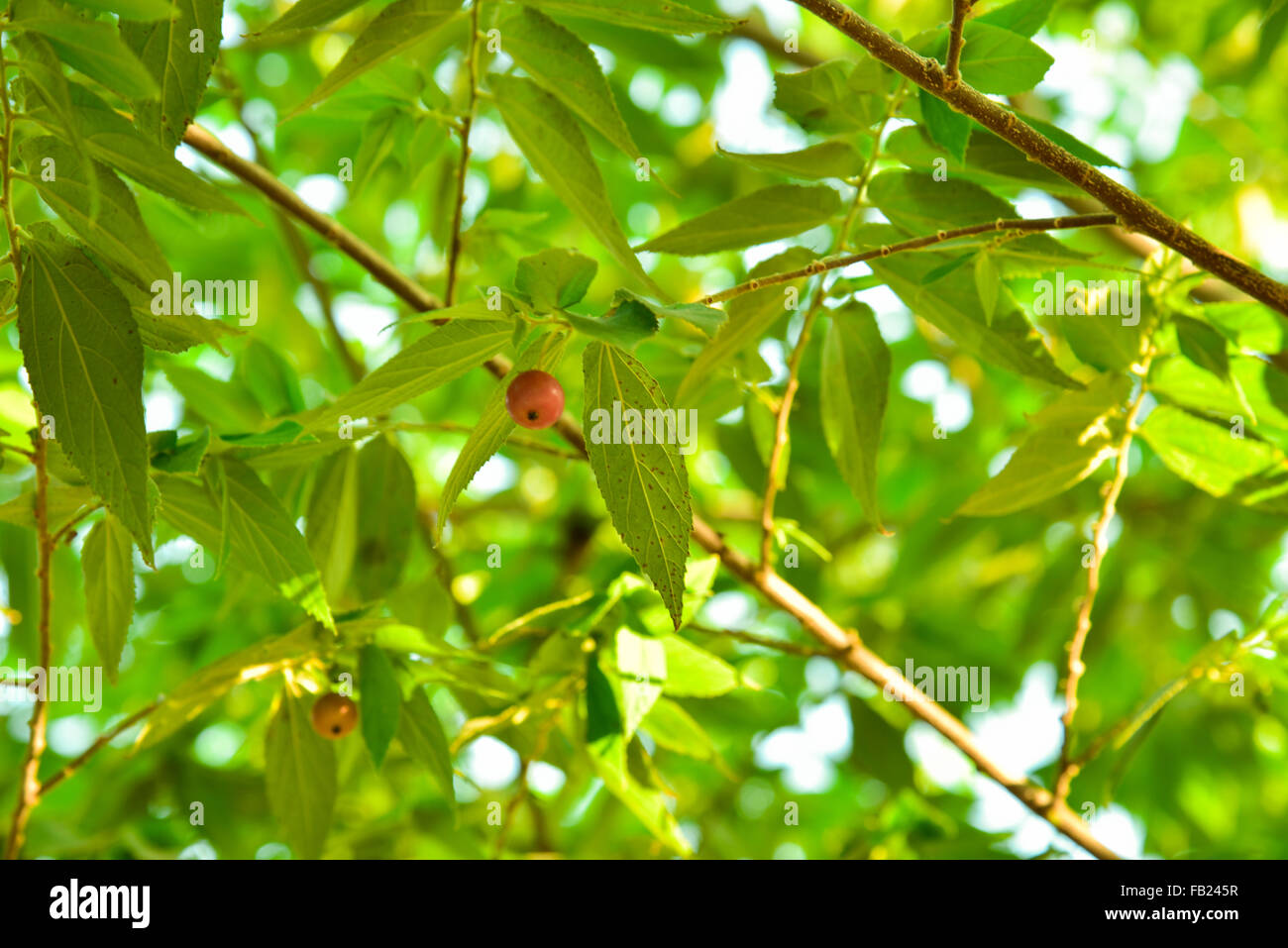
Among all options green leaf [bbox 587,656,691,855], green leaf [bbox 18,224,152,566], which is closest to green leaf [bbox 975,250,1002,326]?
green leaf [bbox 587,656,691,855]

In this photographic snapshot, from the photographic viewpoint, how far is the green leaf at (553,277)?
35.6 inches

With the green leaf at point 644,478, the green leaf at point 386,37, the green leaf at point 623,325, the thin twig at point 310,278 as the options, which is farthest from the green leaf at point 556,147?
the thin twig at point 310,278

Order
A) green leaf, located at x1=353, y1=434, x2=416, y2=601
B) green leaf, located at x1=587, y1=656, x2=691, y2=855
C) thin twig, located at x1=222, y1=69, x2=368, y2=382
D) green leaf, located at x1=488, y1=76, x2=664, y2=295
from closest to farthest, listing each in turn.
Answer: green leaf, located at x1=488, y1=76, x2=664, y2=295
green leaf, located at x1=587, y1=656, x2=691, y2=855
green leaf, located at x1=353, y1=434, x2=416, y2=601
thin twig, located at x1=222, y1=69, x2=368, y2=382

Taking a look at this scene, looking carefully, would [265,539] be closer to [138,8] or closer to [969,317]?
[138,8]

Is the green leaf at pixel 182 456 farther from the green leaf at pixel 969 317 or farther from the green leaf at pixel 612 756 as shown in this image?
the green leaf at pixel 969 317

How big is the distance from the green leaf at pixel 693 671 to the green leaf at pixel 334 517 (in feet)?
1.51

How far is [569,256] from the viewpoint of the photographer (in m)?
0.92

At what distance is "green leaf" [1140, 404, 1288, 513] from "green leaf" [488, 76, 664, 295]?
2.49ft

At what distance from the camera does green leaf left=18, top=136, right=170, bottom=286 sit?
3.08ft

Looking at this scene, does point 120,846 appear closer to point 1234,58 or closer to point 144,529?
point 144,529

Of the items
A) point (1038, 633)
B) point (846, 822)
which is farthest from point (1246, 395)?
point (846, 822)

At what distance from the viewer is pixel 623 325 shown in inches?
30.3

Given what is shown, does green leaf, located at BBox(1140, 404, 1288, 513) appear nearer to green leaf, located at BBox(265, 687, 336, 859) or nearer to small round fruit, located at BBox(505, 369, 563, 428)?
small round fruit, located at BBox(505, 369, 563, 428)

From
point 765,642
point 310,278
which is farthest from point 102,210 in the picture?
point 310,278
